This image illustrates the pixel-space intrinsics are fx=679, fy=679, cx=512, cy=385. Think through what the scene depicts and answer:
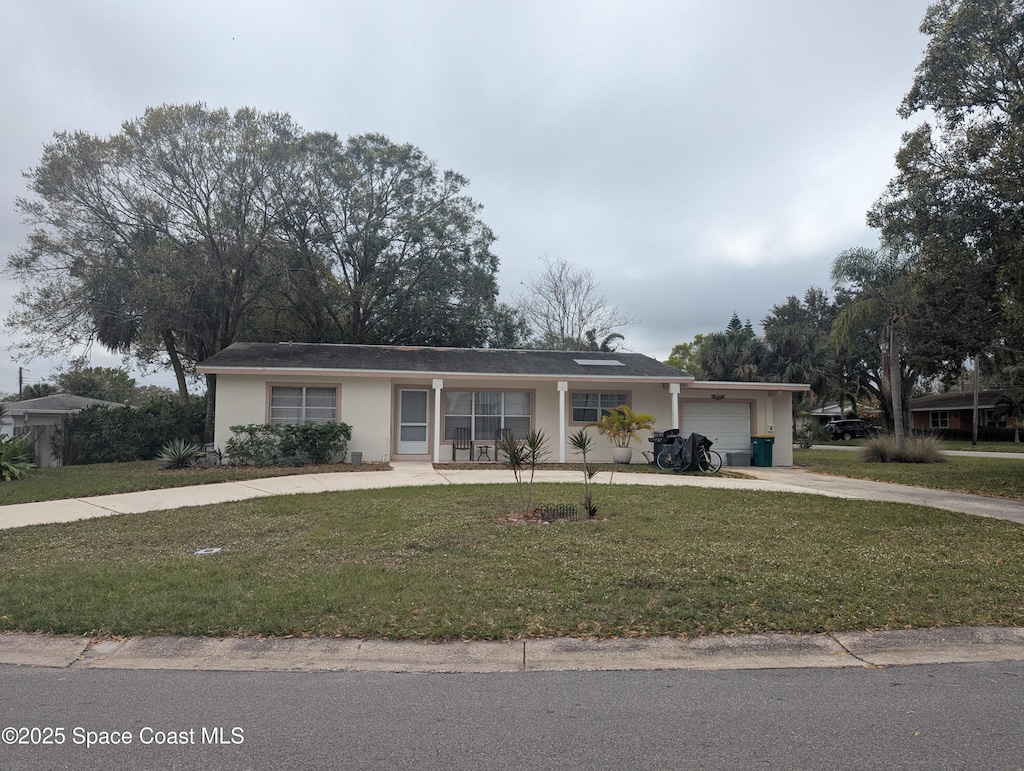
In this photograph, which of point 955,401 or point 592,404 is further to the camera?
point 955,401

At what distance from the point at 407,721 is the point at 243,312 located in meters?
22.9

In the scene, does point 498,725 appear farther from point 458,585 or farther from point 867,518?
point 867,518

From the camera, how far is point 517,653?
4891 millimetres

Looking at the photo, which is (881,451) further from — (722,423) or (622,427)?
(622,427)

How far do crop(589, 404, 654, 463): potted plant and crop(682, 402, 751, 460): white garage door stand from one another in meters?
2.36

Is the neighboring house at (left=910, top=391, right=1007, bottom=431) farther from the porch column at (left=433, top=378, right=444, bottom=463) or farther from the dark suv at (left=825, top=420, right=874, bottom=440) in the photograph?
the porch column at (left=433, top=378, right=444, bottom=463)

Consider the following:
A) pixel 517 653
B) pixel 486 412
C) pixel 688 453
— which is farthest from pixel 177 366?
pixel 517 653

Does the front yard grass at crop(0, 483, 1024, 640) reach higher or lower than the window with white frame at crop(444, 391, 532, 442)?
lower

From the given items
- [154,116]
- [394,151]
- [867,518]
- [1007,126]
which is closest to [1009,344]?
[1007,126]

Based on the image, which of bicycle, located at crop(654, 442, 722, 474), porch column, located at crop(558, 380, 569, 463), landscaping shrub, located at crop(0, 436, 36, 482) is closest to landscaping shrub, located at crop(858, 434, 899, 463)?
bicycle, located at crop(654, 442, 722, 474)

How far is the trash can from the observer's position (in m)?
20.5

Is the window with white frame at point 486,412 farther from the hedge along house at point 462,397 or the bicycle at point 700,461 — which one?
the bicycle at point 700,461

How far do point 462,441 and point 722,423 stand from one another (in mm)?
8134

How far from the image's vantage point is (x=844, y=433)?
4394 cm
